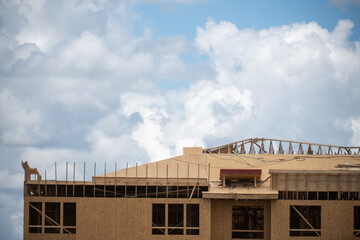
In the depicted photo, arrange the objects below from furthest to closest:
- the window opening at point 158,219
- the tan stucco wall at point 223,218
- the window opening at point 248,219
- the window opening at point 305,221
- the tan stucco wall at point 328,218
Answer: the window opening at point 248,219 < the tan stucco wall at point 223,218 < the window opening at point 305,221 < the window opening at point 158,219 < the tan stucco wall at point 328,218

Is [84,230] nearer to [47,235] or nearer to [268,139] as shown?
[47,235]

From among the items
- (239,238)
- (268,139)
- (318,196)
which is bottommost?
(239,238)

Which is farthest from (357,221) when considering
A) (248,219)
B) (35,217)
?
(35,217)

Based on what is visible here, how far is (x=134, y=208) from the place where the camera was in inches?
2329

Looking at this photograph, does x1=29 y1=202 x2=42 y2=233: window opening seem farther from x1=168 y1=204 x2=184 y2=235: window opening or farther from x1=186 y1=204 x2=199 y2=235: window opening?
x1=186 y1=204 x2=199 y2=235: window opening

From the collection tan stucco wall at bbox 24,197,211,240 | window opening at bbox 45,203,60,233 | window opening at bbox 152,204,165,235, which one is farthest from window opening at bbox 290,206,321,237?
window opening at bbox 45,203,60,233

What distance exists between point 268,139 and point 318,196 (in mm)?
21169

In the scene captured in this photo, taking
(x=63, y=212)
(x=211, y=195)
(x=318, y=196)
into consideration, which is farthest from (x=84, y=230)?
(x=318, y=196)

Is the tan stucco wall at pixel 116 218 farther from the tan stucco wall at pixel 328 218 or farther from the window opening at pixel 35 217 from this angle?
the tan stucco wall at pixel 328 218

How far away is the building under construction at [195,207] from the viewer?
58969 millimetres

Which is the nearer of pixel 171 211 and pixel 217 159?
pixel 171 211

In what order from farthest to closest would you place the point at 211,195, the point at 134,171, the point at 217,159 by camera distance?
the point at 217,159, the point at 134,171, the point at 211,195

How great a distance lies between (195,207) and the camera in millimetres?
59406

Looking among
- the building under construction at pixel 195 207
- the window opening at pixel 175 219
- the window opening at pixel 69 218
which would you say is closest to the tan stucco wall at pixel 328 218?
the building under construction at pixel 195 207
